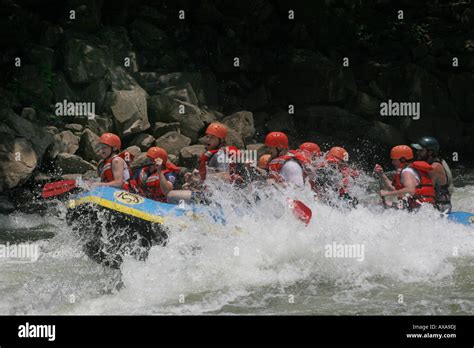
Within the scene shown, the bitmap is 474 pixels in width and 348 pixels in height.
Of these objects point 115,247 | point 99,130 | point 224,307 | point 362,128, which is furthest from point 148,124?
point 224,307

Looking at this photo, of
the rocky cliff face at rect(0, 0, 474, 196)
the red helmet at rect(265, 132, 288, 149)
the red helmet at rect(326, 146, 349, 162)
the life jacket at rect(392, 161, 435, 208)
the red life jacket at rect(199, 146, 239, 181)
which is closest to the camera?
the red helmet at rect(265, 132, 288, 149)

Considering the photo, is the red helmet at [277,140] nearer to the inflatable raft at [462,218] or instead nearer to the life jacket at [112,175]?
the life jacket at [112,175]

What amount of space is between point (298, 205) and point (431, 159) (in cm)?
209

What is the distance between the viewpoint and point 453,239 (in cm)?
862

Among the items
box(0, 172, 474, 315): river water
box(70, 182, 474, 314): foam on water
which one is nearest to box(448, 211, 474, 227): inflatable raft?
box(0, 172, 474, 315): river water

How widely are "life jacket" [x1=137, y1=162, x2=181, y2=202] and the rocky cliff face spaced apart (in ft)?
12.6

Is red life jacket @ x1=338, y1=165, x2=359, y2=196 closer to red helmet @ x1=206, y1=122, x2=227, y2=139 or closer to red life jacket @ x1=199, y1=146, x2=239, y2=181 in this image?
red life jacket @ x1=199, y1=146, x2=239, y2=181

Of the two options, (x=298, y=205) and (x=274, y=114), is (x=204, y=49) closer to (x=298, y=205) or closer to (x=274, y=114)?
(x=274, y=114)

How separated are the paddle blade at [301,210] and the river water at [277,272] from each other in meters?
0.10

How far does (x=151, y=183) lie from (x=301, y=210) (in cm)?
180

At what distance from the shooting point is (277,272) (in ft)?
25.1

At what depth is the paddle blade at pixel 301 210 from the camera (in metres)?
7.73

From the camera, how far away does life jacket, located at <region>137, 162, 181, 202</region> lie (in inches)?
335

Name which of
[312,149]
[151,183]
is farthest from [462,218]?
[151,183]
